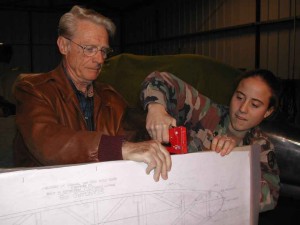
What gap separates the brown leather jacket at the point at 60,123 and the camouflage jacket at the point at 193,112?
16 centimetres

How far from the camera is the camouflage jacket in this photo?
3.50ft

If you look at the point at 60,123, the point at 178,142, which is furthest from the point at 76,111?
the point at 178,142

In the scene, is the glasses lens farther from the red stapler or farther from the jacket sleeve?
the red stapler

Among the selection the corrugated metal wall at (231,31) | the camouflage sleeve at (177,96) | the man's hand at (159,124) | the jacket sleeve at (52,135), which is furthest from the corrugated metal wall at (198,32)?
the man's hand at (159,124)

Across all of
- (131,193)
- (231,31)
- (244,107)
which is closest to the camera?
(131,193)

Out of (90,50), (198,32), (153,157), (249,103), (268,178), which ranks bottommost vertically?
(268,178)

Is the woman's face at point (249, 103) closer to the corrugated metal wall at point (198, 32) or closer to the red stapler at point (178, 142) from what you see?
the red stapler at point (178, 142)

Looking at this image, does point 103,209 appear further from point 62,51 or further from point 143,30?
point 143,30

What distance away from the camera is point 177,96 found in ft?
3.91

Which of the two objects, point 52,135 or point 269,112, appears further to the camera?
point 269,112

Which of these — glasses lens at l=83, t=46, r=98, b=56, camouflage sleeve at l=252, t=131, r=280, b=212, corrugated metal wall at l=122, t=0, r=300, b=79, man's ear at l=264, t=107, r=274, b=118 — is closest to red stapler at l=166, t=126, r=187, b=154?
camouflage sleeve at l=252, t=131, r=280, b=212

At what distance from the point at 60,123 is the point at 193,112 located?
0.49 m

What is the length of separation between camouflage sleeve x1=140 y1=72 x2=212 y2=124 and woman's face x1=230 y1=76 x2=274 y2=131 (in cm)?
11

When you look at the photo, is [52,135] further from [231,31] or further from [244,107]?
[231,31]
